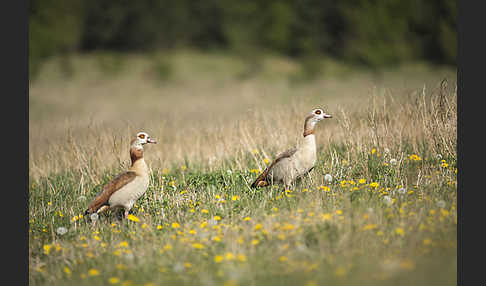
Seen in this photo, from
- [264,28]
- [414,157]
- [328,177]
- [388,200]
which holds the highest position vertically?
[264,28]

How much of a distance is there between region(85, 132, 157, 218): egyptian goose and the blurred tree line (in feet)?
117

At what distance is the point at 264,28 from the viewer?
50094 mm

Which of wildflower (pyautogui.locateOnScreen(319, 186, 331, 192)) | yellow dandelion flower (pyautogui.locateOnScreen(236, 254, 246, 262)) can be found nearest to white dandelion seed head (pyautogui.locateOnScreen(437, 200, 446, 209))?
wildflower (pyautogui.locateOnScreen(319, 186, 331, 192))

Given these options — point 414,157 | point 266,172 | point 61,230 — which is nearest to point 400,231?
point 266,172

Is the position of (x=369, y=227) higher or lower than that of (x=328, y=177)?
lower

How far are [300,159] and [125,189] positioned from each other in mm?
2615

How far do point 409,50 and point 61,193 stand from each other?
3737 centimetres

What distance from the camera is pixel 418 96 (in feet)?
25.4

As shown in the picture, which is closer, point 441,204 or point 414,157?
point 441,204

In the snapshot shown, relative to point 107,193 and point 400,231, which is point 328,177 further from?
point 107,193

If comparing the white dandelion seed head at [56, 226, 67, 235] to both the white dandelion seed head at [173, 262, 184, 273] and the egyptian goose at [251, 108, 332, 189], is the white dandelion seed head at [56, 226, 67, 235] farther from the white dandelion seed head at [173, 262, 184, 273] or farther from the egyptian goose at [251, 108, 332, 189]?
the egyptian goose at [251, 108, 332, 189]

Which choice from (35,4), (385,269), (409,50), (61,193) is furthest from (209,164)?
(409,50)

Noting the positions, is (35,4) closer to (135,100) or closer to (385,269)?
(135,100)

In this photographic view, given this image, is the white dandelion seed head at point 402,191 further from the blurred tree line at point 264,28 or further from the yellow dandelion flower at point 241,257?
the blurred tree line at point 264,28
